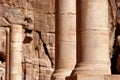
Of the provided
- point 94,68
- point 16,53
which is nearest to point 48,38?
point 16,53

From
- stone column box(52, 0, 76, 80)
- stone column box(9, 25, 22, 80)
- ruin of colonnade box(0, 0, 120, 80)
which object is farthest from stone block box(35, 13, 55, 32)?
→ stone column box(52, 0, 76, 80)

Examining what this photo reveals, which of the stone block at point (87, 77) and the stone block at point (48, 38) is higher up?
the stone block at point (87, 77)

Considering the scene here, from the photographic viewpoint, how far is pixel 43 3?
65.8 m

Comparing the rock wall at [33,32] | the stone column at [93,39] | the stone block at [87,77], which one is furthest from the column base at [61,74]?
the rock wall at [33,32]

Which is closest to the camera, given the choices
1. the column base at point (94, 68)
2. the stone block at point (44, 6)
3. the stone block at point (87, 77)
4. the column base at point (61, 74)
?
the stone block at point (87, 77)

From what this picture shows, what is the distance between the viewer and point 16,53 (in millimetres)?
54531

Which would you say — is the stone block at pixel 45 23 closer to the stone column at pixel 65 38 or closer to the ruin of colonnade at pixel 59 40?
the ruin of colonnade at pixel 59 40

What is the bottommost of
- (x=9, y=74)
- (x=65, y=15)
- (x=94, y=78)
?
(x=9, y=74)

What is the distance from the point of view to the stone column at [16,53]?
53.6 m

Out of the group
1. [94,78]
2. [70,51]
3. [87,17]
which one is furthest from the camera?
[70,51]

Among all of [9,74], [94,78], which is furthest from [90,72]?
[9,74]

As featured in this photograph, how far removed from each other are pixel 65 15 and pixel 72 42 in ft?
6.52

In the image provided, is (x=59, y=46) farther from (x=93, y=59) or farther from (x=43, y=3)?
(x=43, y=3)

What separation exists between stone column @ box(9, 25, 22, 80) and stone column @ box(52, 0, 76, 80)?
75.8 ft
